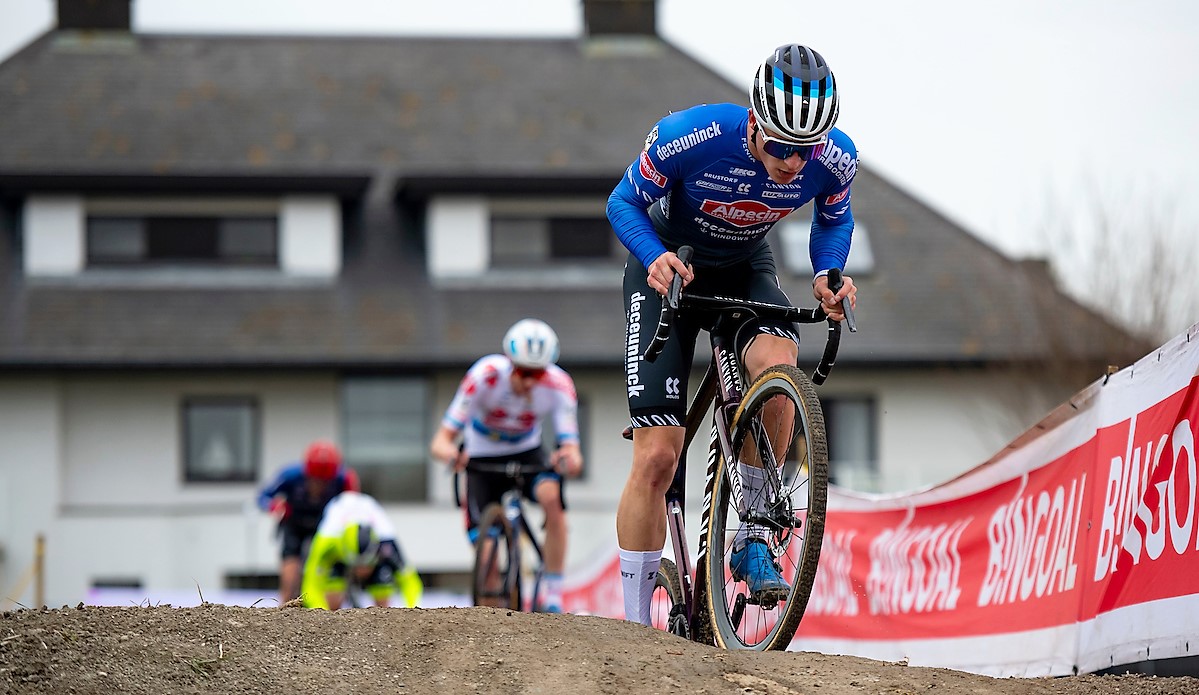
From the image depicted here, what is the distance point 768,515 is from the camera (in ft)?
19.0

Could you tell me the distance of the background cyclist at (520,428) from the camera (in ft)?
33.9

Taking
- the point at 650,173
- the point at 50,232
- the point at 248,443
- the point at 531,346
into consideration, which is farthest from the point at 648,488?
the point at 50,232

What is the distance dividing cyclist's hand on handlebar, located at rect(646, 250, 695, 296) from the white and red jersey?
4575mm

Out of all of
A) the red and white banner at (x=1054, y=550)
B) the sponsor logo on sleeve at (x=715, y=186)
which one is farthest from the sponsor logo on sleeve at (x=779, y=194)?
the red and white banner at (x=1054, y=550)

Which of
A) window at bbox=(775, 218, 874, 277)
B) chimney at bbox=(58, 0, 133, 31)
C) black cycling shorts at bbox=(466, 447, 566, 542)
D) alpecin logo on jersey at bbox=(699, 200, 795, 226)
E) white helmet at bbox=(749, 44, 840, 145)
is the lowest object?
black cycling shorts at bbox=(466, 447, 566, 542)

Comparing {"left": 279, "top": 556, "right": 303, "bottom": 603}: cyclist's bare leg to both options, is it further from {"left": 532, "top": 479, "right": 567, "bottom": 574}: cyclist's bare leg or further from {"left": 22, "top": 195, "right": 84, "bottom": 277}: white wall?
{"left": 22, "top": 195, "right": 84, "bottom": 277}: white wall

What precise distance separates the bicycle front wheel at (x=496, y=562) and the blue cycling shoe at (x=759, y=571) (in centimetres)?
481

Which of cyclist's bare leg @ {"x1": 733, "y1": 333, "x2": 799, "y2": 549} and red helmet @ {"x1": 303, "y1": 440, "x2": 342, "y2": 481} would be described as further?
red helmet @ {"x1": 303, "y1": 440, "x2": 342, "y2": 481}

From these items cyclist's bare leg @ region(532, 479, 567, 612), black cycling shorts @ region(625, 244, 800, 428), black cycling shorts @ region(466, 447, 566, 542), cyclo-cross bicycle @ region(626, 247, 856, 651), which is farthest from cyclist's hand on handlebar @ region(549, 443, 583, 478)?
black cycling shorts @ region(625, 244, 800, 428)

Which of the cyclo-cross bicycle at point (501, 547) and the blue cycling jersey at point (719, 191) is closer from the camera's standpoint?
the blue cycling jersey at point (719, 191)

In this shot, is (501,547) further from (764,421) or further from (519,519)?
(764,421)

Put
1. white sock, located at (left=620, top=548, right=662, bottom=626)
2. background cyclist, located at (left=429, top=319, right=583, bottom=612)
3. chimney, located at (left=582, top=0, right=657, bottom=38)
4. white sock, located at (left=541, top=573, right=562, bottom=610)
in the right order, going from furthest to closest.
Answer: chimney, located at (left=582, top=0, right=657, bottom=38)
white sock, located at (left=541, top=573, right=562, bottom=610)
background cyclist, located at (left=429, top=319, right=583, bottom=612)
white sock, located at (left=620, top=548, right=662, bottom=626)

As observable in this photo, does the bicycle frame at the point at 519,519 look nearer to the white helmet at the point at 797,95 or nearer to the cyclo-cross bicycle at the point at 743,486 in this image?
the cyclo-cross bicycle at the point at 743,486

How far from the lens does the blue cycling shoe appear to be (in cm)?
564
